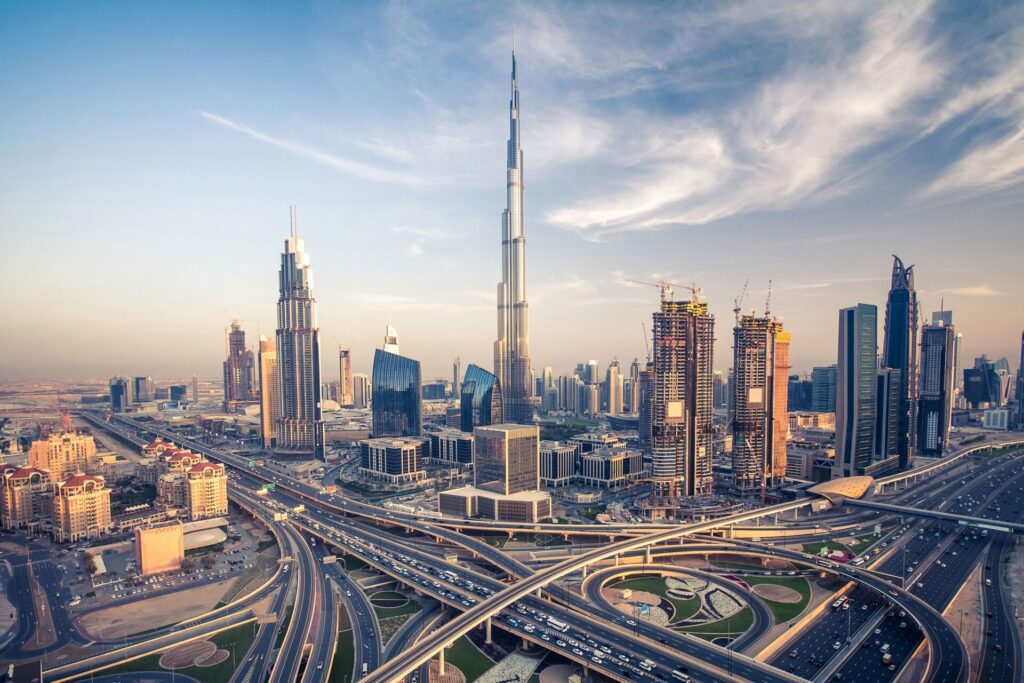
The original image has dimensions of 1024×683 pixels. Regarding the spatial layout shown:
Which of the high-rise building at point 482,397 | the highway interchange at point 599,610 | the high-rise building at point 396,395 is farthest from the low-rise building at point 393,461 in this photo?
the highway interchange at point 599,610

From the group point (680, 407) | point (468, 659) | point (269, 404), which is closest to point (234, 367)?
point (269, 404)

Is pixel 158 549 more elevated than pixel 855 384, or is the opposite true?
pixel 855 384

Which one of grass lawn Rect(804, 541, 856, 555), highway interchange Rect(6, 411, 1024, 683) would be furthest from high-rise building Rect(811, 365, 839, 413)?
grass lawn Rect(804, 541, 856, 555)

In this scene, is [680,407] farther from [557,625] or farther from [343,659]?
[343,659]

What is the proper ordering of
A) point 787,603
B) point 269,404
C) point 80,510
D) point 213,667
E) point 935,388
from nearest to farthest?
point 213,667
point 787,603
point 80,510
point 935,388
point 269,404

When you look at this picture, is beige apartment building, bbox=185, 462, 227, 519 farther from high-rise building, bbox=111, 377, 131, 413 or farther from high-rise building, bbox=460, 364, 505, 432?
high-rise building, bbox=111, 377, 131, 413

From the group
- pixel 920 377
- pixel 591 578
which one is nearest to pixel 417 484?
pixel 591 578

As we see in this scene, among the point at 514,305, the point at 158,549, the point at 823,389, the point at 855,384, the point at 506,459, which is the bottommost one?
A: the point at 158,549
